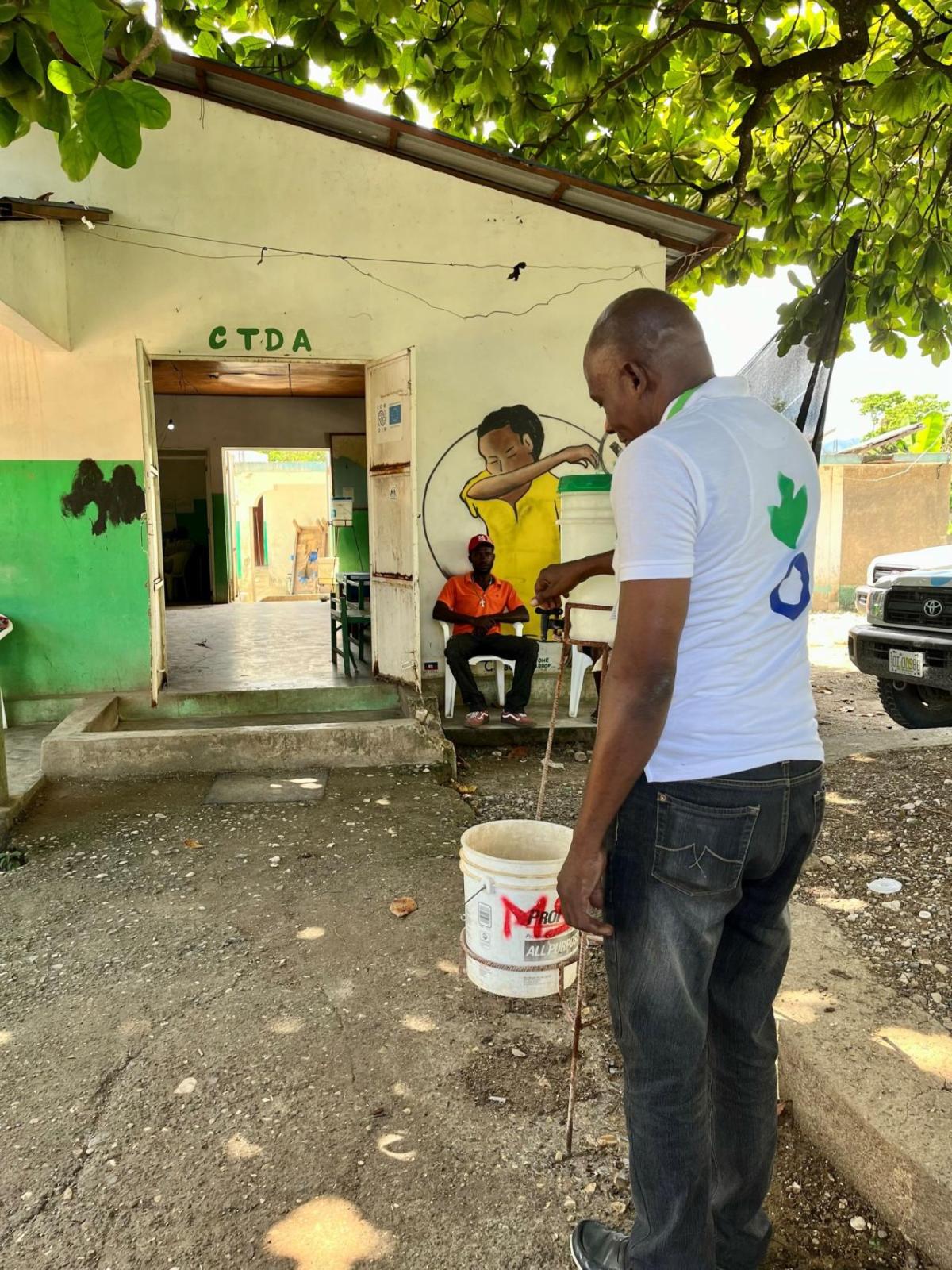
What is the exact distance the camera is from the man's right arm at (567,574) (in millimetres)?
1982

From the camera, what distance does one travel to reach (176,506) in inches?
544

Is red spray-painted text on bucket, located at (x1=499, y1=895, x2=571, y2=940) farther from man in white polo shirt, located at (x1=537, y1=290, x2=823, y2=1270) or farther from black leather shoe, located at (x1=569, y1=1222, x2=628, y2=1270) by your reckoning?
man in white polo shirt, located at (x1=537, y1=290, x2=823, y2=1270)

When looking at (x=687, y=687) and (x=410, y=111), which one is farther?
(x=410, y=111)

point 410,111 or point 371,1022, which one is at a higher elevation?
point 410,111

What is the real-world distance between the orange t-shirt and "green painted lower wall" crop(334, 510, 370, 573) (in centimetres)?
544

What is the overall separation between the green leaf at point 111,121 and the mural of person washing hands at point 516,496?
4.65 m

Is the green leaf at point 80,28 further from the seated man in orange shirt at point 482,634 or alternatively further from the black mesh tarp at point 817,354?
the seated man in orange shirt at point 482,634

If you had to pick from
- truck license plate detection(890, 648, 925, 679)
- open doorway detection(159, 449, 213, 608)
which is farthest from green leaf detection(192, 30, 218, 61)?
open doorway detection(159, 449, 213, 608)

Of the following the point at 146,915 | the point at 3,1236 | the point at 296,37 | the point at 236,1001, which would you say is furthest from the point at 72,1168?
the point at 296,37

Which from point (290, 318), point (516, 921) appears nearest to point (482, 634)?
point (290, 318)

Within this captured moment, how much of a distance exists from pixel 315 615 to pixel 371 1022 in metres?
9.38

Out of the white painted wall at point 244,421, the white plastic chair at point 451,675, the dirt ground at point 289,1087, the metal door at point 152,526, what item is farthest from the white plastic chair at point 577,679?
the white painted wall at point 244,421

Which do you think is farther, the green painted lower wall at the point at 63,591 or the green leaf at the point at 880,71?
the green painted lower wall at the point at 63,591

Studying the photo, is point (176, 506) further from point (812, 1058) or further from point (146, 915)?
point (812, 1058)
